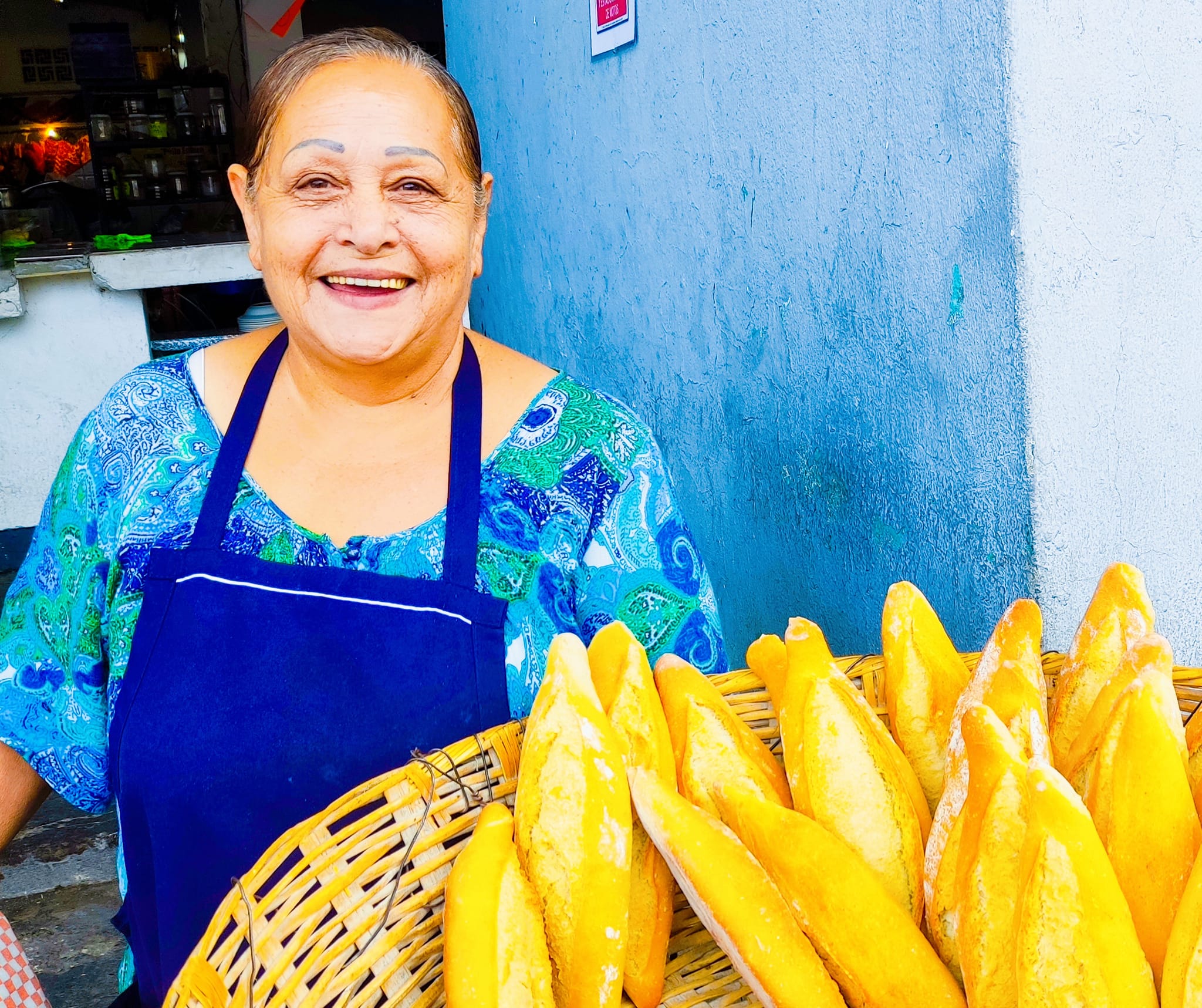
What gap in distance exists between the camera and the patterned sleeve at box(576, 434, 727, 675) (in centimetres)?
150

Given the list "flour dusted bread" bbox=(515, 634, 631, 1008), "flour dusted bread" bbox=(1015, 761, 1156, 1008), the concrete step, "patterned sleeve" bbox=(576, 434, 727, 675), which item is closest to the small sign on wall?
"patterned sleeve" bbox=(576, 434, 727, 675)

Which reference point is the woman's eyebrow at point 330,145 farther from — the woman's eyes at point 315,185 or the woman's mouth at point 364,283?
the woman's mouth at point 364,283

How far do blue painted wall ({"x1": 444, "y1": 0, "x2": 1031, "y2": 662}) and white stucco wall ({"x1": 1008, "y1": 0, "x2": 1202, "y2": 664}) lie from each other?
0.13 feet

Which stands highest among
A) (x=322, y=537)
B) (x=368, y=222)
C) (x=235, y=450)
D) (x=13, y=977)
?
(x=368, y=222)

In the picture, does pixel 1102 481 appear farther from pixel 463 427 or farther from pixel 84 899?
pixel 84 899

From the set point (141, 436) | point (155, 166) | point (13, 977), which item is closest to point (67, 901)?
point (13, 977)

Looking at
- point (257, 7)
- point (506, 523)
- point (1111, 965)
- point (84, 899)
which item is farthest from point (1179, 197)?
point (257, 7)

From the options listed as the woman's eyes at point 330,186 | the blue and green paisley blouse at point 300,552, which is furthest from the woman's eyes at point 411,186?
the blue and green paisley blouse at point 300,552

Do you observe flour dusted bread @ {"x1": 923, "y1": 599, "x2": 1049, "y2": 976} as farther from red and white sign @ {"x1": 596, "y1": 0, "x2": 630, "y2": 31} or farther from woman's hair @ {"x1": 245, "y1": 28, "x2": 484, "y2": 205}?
red and white sign @ {"x1": 596, "y1": 0, "x2": 630, "y2": 31}

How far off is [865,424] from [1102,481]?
0.47 meters

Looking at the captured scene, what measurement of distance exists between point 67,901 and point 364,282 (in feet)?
7.95

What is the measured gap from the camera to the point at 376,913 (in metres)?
0.95

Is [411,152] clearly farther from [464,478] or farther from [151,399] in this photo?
[151,399]

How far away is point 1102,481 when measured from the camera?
1.63 meters
